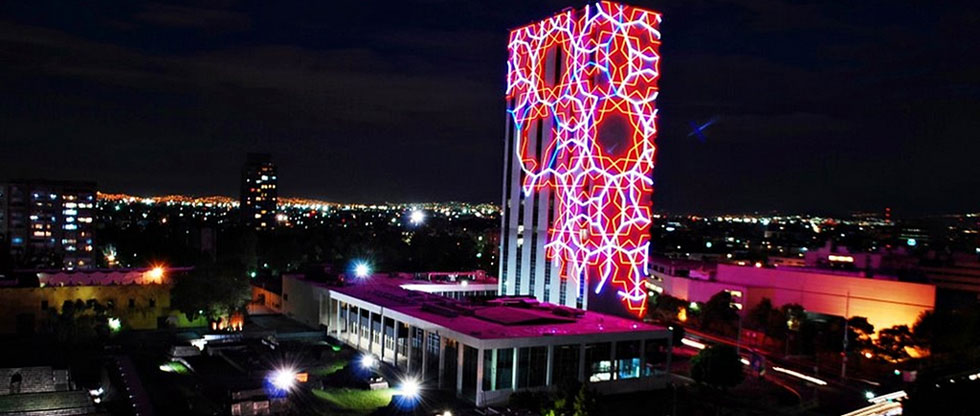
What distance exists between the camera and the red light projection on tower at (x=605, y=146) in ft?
79.4

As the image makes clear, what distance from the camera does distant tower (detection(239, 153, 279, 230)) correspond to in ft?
353

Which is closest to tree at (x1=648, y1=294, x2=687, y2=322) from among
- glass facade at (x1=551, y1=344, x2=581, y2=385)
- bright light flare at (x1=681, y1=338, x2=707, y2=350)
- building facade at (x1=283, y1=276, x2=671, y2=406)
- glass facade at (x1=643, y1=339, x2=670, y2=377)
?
bright light flare at (x1=681, y1=338, x2=707, y2=350)

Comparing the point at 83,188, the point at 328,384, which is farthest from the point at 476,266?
the point at 83,188

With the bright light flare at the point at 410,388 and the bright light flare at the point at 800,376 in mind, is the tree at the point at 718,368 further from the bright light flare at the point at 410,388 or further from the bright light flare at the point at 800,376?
the bright light flare at the point at 410,388

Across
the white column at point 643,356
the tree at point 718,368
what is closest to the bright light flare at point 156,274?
Answer: the white column at point 643,356

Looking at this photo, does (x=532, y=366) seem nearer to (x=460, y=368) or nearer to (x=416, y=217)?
(x=460, y=368)

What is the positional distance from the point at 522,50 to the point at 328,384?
47.1 feet

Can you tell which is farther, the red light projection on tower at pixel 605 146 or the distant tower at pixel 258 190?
the distant tower at pixel 258 190

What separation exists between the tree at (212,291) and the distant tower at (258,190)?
276ft

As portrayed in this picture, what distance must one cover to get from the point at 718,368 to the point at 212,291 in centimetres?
1496

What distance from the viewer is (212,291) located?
78.4ft

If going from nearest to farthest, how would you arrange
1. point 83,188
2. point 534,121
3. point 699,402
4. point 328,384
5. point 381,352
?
1. point 699,402
2. point 328,384
3. point 381,352
4. point 534,121
5. point 83,188

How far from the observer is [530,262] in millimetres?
27000

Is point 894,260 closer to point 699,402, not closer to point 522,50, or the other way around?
point 522,50
